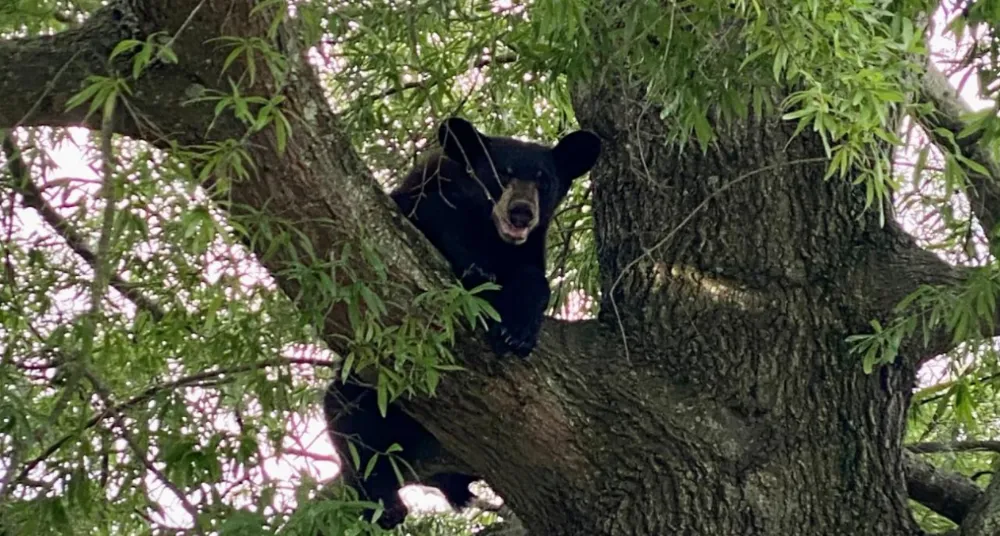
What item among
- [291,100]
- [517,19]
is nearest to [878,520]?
[517,19]

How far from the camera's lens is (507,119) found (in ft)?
15.5

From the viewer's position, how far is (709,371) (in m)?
4.39

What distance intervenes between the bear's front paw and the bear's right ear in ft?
2.23

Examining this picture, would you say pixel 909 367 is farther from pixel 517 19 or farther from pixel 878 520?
pixel 517 19

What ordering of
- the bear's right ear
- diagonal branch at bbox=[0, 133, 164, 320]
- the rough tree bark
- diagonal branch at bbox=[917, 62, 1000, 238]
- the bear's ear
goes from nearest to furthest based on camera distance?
diagonal branch at bbox=[0, 133, 164, 320] < the rough tree bark < diagonal branch at bbox=[917, 62, 1000, 238] < the bear's right ear < the bear's ear

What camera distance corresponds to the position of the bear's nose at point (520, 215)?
4855mm

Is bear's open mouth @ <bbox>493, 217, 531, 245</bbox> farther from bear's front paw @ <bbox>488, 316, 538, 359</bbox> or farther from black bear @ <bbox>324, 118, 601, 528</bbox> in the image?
bear's front paw @ <bbox>488, 316, 538, 359</bbox>

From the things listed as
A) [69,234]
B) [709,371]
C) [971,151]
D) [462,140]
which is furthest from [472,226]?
[971,151]

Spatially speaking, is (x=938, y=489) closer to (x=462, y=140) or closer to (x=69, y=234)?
(x=462, y=140)

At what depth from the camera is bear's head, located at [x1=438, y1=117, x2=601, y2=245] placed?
4812 mm

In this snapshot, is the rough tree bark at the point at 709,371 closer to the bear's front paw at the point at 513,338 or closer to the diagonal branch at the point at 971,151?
the bear's front paw at the point at 513,338

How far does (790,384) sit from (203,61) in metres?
2.20

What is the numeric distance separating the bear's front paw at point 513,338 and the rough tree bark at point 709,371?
0.14 feet

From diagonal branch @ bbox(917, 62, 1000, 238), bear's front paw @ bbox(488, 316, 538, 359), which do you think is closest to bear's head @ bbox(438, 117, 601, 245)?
bear's front paw @ bbox(488, 316, 538, 359)
